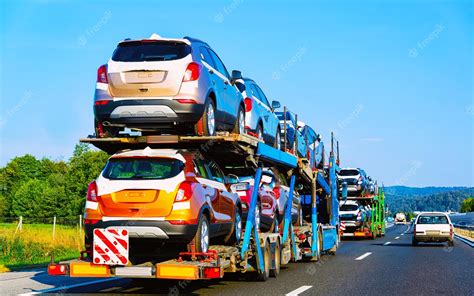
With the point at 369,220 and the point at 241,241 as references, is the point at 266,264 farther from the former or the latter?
the point at 369,220

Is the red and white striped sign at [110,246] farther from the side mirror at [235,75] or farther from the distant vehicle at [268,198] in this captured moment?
the side mirror at [235,75]

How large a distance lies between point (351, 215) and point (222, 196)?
80.3 ft

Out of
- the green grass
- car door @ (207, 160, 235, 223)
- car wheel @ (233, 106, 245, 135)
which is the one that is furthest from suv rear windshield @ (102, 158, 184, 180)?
the green grass

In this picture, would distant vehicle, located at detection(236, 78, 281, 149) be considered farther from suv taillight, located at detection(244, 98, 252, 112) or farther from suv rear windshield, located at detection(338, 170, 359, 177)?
suv rear windshield, located at detection(338, 170, 359, 177)

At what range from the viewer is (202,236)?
9.86 metres

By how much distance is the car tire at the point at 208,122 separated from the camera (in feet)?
34.2

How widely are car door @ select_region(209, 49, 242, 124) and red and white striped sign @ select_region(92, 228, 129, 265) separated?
3.26 metres

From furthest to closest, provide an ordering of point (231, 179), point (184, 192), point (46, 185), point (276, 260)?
point (46, 185), point (276, 260), point (231, 179), point (184, 192)

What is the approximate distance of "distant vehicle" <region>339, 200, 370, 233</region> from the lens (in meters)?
34.5

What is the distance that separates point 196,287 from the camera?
38.6 feet

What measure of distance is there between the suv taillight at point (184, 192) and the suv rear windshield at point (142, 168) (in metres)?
0.22

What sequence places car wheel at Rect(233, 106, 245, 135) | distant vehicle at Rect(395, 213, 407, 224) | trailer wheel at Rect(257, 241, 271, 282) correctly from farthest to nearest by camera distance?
1. distant vehicle at Rect(395, 213, 407, 224)
2. trailer wheel at Rect(257, 241, 271, 282)
3. car wheel at Rect(233, 106, 245, 135)

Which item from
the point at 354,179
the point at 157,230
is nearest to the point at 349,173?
the point at 354,179

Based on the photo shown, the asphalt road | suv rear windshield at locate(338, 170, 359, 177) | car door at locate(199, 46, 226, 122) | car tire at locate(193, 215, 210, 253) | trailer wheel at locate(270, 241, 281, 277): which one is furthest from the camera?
suv rear windshield at locate(338, 170, 359, 177)
